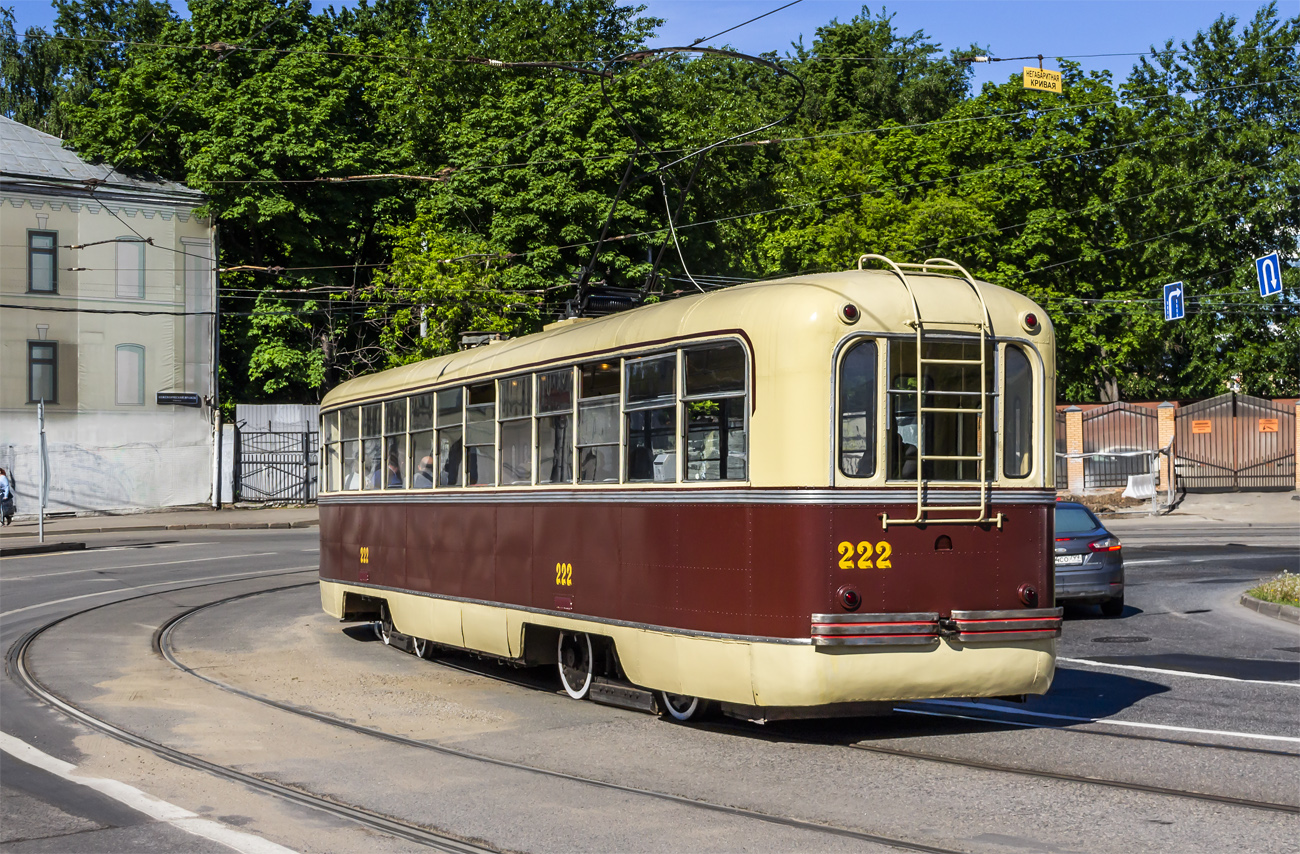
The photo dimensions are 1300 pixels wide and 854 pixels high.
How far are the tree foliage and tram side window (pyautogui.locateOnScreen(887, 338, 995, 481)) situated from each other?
26.0 m

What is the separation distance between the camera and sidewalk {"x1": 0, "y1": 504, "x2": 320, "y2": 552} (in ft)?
118

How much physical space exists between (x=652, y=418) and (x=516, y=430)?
2.32 meters

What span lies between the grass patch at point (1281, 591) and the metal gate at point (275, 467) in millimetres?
31327

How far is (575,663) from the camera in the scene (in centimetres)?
1139

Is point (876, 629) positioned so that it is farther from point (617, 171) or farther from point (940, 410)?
point (617, 171)

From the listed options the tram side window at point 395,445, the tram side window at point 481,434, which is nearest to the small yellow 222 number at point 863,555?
the tram side window at point 481,434

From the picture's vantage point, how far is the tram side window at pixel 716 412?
927cm

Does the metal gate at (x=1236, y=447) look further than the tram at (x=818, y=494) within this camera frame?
Yes

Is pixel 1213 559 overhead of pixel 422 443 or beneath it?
beneath

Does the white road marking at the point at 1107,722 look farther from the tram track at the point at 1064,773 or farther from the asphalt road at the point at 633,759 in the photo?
the tram track at the point at 1064,773

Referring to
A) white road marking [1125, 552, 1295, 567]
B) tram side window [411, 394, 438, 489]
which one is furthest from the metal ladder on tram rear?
white road marking [1125, 552, 1295, 567]

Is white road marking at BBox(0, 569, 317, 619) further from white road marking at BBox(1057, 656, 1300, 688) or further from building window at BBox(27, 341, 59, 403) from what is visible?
building window at BBox(27, 341, 59, 403)

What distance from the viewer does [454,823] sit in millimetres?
7094

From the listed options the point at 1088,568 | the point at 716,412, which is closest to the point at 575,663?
the point at 716,412
